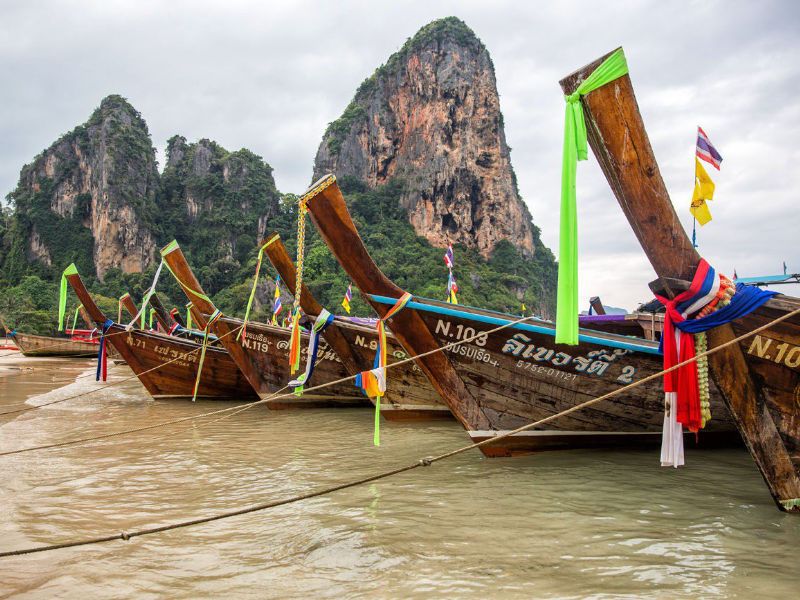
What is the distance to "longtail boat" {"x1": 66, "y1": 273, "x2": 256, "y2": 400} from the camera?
10.0m

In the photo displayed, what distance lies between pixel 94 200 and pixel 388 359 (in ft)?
173

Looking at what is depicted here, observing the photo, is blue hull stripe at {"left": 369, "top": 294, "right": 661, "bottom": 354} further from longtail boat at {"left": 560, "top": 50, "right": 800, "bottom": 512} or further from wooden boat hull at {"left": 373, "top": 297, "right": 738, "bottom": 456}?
longtail boat at {"left": 560, "top": 50, "right": 800, "bottom": 512}

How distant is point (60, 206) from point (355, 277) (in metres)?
57.9

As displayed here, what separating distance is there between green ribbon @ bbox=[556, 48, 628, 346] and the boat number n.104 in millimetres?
1009

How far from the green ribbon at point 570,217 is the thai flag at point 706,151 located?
292 centimetres

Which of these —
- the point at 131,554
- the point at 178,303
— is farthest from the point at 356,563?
the point at 178,303

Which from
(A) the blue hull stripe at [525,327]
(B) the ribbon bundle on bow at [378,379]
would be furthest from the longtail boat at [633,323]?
(B) the ribbon bundle on bow at [378,379]

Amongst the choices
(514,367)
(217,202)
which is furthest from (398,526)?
(217,202)

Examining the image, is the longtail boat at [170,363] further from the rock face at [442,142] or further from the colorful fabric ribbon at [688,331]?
the rock face at [442,142]

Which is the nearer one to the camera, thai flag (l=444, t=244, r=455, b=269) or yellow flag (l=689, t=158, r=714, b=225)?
yellow flag (l=689, t=158, r=714, b=225)

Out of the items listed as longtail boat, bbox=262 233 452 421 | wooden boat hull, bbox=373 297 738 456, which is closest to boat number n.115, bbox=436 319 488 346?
wooden boat hull, bbox=373 297 738 456

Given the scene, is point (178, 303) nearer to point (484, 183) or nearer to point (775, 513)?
point (484, 183)

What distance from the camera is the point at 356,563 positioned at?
2.78m

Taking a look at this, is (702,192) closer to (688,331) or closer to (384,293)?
(688,331)
